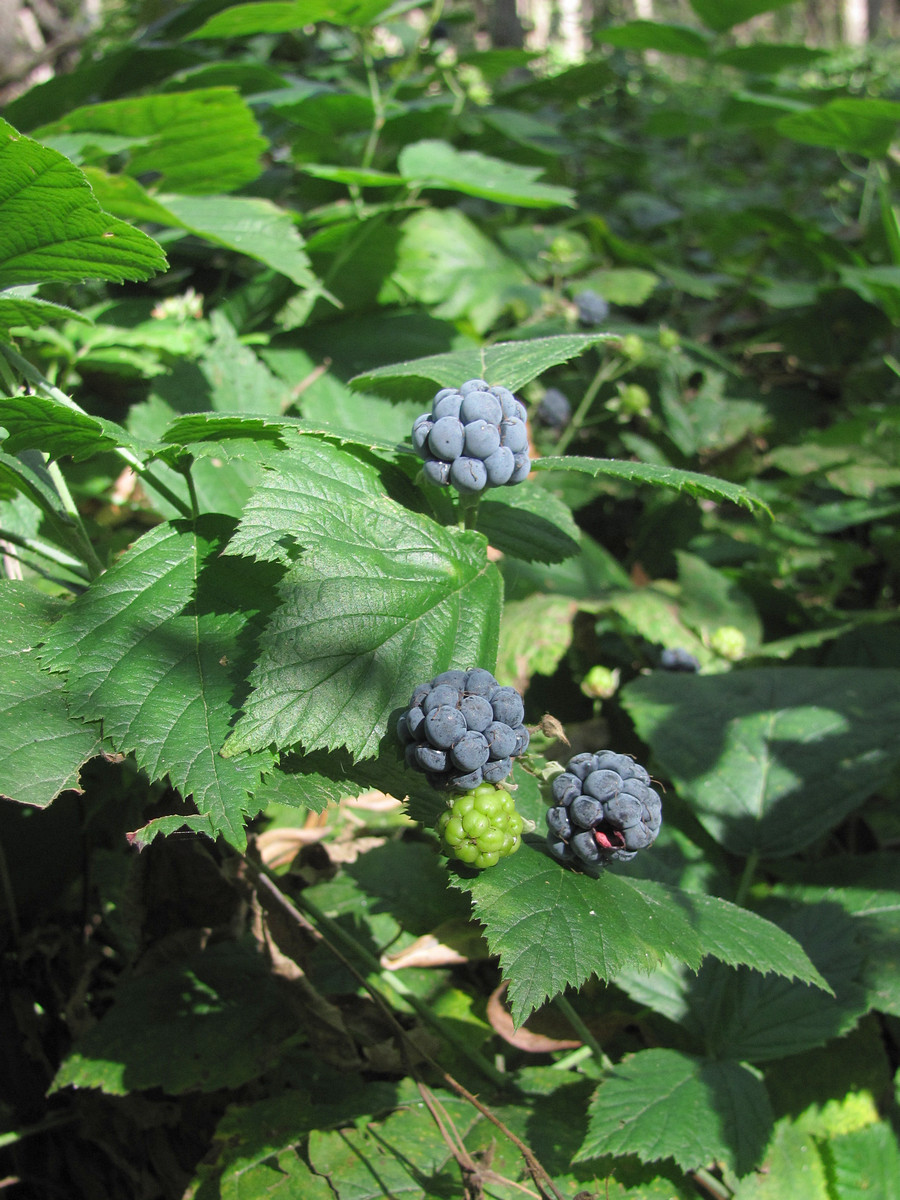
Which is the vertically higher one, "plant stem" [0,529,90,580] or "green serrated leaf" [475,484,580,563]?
"plant stem" [0,529,90,580]

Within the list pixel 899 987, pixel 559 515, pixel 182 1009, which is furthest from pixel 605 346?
pixel 182 1009

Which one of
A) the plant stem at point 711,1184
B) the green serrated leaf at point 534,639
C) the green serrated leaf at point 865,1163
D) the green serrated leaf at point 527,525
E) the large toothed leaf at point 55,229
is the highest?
the large toothed leaf at point 55,229

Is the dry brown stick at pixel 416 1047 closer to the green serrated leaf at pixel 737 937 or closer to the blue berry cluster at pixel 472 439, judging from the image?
the green serrated leaf at pixel 737 937

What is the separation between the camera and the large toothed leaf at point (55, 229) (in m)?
0.96

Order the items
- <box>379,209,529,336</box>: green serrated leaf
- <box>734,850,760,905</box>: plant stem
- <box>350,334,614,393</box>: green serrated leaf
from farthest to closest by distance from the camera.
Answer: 1. <box>379,209,529,336</box>: green serrated leaf
2. <box>734,850,760,905</box>: plant stem
3. <box>350,334,614,393</box>: green serrated leaf

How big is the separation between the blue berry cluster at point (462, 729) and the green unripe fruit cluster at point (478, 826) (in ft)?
0.05

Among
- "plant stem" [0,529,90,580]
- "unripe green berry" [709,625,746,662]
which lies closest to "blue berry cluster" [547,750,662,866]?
"plant stem" [0,529,90,580]

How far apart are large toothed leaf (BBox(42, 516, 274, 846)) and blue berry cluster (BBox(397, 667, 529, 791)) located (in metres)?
0.16

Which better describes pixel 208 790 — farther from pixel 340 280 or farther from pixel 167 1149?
pixel 340 280

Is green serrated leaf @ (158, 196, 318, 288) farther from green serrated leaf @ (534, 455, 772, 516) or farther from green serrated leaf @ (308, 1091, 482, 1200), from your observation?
green serrated leaf @ (308, 1091, 482, 1200)

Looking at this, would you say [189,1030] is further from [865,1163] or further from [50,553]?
[865,1163]

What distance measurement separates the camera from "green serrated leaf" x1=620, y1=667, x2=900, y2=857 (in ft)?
5.31

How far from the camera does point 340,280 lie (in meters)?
2.27

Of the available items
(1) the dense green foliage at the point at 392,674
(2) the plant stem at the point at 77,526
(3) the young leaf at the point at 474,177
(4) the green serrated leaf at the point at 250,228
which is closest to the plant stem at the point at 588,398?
(1) the dense green foliage at the point at 392,674
